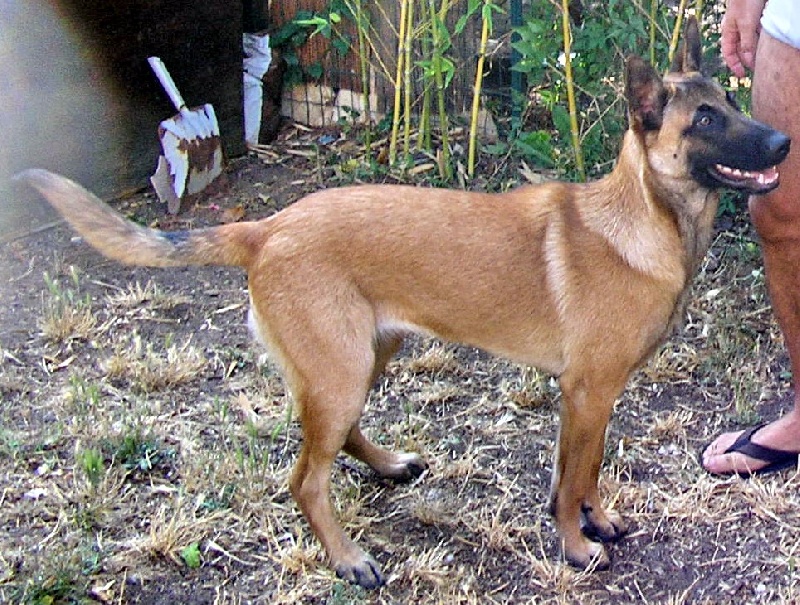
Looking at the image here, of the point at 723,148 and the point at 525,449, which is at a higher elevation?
the point at 723,148

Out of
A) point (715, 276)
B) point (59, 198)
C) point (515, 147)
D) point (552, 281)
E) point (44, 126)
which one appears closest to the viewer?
point (59, 198)

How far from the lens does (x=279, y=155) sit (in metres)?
6.07

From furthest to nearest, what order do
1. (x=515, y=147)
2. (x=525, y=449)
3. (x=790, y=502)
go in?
(x=515, y=147)
(x=525, y=449)
(x=790, y=502)

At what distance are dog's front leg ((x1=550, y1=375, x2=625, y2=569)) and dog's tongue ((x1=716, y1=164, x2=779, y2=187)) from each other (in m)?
0.65

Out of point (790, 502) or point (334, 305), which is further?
point (790, 502)

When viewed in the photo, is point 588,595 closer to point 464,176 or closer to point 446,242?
point 446,242

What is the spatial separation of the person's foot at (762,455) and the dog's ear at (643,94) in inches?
47.5

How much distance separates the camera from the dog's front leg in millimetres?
3035

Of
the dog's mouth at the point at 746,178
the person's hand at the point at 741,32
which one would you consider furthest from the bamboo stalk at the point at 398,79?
the dog's mouth at the point at 746,178

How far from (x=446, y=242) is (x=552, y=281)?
0.32 m

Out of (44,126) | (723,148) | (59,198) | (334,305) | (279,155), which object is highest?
(723,148)

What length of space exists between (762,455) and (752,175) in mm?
1045

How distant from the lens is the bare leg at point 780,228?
3.17m

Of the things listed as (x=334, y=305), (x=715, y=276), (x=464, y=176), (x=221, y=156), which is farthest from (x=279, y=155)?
(x=334, y=305)
